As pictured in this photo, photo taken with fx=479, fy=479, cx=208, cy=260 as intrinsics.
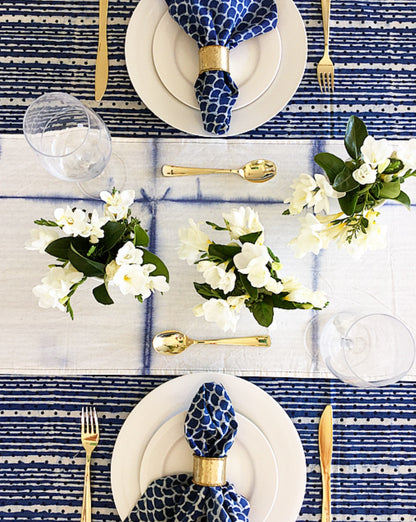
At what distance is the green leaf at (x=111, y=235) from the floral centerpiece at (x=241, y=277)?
0.29ft

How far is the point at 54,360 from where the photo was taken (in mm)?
836

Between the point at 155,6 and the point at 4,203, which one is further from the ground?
the point at 155,6

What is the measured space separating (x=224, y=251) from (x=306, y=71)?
445 millimetres

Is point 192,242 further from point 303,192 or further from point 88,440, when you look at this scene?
point 88,440

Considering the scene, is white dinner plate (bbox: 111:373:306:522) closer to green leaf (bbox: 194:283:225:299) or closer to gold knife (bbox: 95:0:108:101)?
green leaf (bbox: 194:283:225:299)

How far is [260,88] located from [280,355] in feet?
1.52

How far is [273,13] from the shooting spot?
816mm

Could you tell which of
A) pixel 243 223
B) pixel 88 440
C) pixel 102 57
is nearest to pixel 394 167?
pixel 243 223

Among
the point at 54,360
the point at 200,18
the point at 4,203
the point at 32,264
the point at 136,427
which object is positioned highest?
the point at 200,18

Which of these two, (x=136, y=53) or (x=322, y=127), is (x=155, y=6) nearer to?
(x=136, y=53)

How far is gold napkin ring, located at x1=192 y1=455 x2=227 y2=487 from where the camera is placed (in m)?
0.75

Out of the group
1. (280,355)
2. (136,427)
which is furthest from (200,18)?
(136,427)

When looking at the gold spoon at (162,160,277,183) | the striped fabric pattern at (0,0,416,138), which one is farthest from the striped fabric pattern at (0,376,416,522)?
the striped fabric pattern at (0,0,416,138)

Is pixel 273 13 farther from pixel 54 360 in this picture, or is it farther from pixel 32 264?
pixel 54 360
